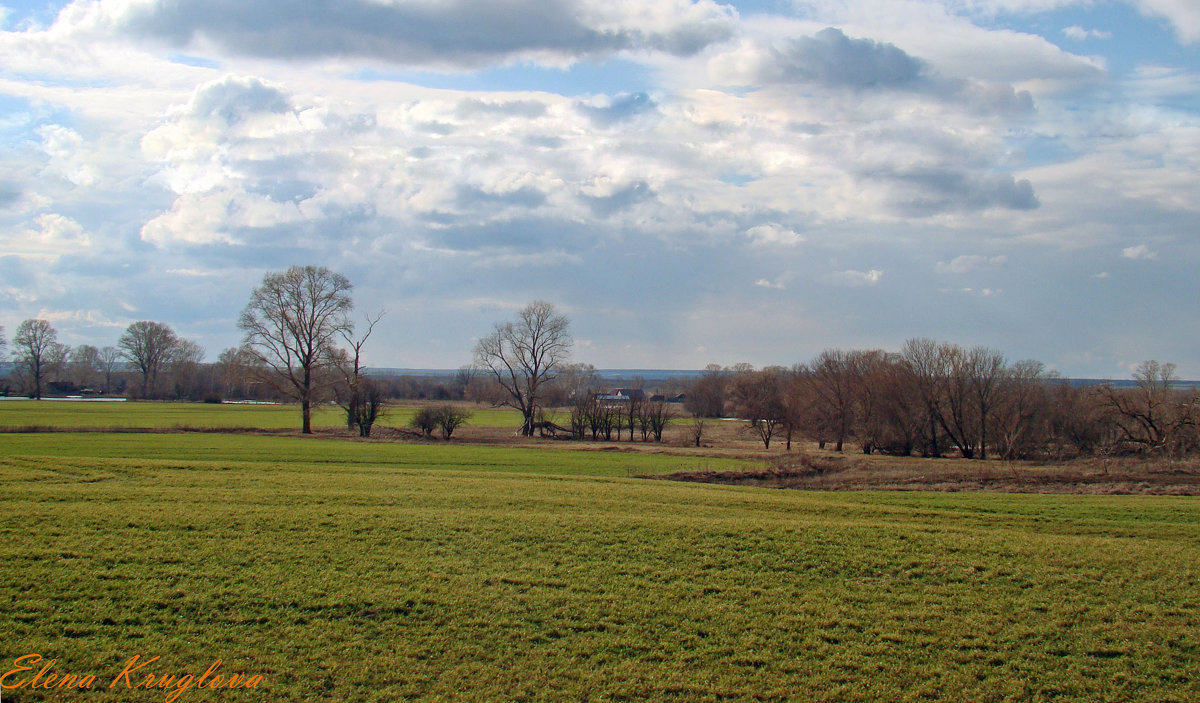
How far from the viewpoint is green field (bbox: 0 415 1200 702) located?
767 centimetres

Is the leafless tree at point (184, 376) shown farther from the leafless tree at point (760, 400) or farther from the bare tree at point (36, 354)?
the leafless tree at point (760, 400)

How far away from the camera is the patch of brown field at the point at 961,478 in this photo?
28.7 m

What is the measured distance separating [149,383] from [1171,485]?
445 ft

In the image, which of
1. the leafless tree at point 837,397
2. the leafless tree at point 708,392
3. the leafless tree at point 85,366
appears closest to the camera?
the leafless tree at point 837,397

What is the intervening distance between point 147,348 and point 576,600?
Result: 439ft

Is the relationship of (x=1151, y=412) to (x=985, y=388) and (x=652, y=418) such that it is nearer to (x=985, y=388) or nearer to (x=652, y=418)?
(x=985, y=388)

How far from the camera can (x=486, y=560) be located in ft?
37.3

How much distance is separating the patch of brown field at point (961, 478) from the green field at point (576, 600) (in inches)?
512

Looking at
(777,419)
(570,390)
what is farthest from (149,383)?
(777,419)

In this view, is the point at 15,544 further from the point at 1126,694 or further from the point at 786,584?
the point at 1126,694
